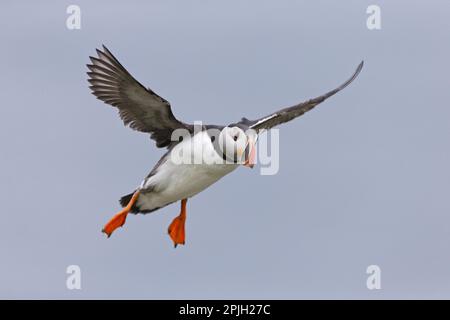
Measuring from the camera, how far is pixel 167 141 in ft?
49.7

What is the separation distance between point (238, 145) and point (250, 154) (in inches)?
6.7

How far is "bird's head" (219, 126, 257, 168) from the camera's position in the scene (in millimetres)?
14147

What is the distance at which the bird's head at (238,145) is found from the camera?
1415cm

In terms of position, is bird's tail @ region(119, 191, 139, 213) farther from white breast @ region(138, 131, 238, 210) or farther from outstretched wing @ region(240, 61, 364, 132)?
outstretched wing @ region(240, 61, 364, 132)

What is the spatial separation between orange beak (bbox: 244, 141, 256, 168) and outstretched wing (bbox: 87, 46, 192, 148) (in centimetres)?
101

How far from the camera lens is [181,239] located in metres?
15.9

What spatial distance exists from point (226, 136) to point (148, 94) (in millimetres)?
1013

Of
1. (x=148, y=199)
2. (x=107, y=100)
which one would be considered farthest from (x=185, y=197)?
(x=107, y=100)

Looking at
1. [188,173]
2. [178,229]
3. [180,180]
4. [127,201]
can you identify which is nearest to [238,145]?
[188,173]

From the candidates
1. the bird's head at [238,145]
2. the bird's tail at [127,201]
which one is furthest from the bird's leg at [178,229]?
the bird's head at [238,145]

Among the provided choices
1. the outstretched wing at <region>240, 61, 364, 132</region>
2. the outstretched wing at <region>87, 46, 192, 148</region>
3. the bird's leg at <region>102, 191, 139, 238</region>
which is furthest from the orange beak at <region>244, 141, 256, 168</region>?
the bird's leg at <region>102, 191, 139, 238</region>

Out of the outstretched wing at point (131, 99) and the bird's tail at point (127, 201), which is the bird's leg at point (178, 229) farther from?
the outstretched wing at point (131, 99)

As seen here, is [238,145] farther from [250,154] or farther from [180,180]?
[180,180]

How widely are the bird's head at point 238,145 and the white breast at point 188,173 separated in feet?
0.42
